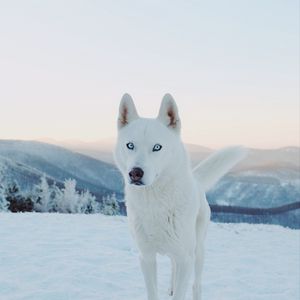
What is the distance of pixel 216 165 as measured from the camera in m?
5.35

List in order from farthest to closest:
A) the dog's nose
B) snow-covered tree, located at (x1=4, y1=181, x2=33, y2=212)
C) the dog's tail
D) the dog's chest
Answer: snow-covered tree, located at (x1=4, y1=181, x2=33, y2=212) < the dog's tail < the dog's chest < the dog's nose

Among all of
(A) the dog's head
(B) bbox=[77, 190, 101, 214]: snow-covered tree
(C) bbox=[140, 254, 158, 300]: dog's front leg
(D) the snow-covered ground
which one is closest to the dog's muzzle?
(A) the dog's head

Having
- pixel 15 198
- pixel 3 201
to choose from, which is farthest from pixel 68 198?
pixel 3 201

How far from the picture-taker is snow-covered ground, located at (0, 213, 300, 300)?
551 cm

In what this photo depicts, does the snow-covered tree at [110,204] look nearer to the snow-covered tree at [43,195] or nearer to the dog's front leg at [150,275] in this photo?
the snow-covered tree at [43,195]

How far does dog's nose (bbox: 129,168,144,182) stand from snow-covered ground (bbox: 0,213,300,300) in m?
2.40

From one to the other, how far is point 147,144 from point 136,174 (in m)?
0.33

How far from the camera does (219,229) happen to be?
41.9 ft

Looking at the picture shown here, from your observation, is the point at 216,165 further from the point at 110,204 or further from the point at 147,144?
the point at 110,204

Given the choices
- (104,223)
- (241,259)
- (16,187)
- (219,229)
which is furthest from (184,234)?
(16,187)

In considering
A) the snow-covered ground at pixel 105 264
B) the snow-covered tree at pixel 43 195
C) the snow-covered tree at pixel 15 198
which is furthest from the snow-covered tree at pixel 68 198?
the snow-covered ground at pixel 105 264

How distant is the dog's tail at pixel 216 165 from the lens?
17.0ft

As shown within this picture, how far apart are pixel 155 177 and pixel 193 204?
0.70 metres

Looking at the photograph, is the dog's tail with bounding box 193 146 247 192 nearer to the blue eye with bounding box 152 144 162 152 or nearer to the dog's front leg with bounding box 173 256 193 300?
the dog's front leg with bounding box 173 256 193 300
